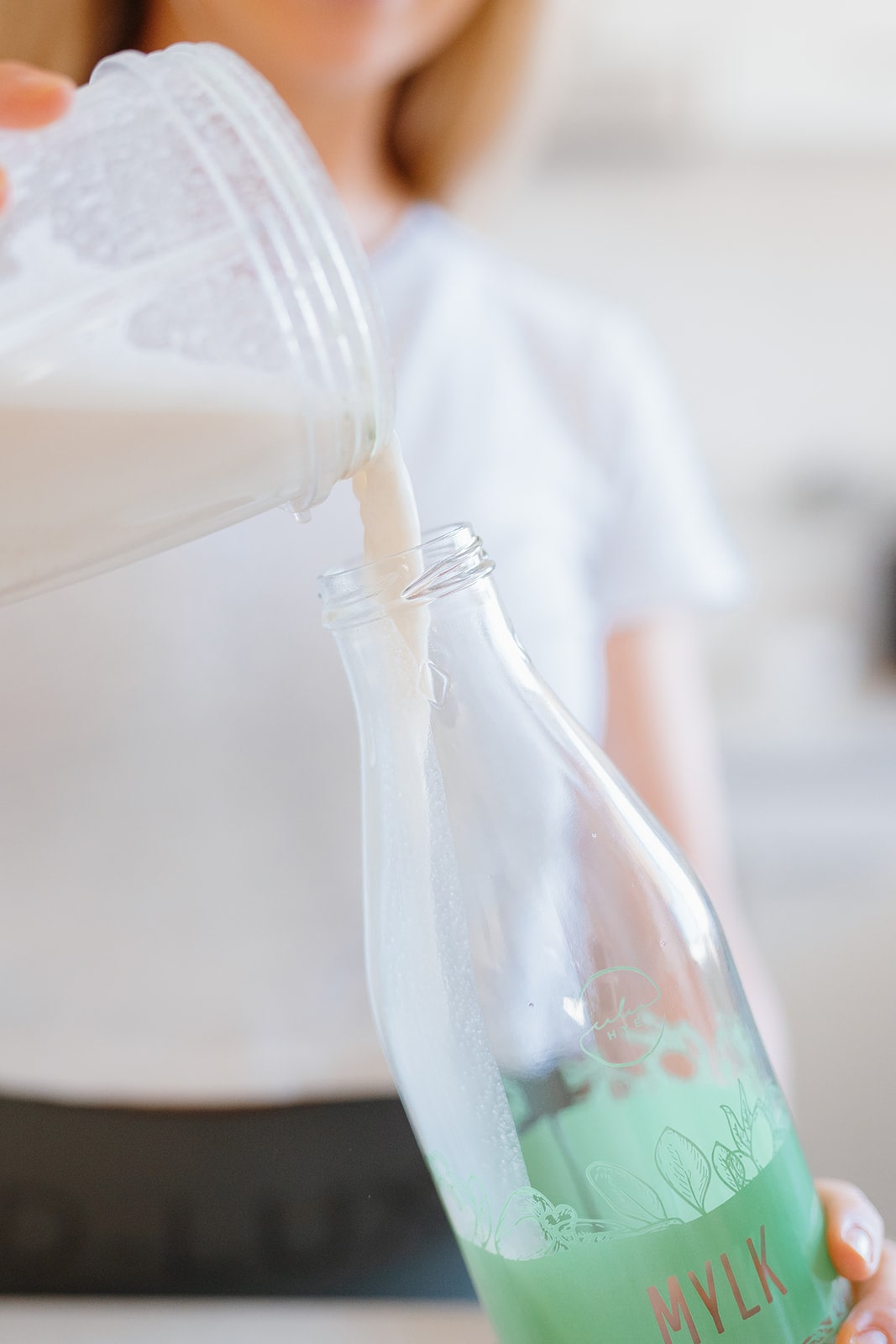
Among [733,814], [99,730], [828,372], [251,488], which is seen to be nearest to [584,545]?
[99,730]

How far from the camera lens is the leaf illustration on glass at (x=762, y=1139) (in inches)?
12.3

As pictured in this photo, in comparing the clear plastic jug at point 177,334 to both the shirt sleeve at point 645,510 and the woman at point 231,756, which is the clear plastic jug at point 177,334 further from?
the shirt sleeve at point 645,510

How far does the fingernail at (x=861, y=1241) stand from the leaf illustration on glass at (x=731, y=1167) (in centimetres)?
5

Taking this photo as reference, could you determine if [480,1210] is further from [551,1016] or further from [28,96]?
[28,96]

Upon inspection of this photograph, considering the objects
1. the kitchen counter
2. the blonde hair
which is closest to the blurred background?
the blonde hair

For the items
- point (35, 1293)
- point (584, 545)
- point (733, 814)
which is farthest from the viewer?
point (733, 814)

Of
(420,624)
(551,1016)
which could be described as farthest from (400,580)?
(551,1016)

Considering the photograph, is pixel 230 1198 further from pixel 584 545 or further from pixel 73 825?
pixel 584 545

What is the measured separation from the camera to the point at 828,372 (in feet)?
6.34

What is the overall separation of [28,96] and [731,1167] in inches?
12.0

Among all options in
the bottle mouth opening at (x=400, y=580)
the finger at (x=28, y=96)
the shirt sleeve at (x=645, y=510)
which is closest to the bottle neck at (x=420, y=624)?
the bottle mouth opening at (x=400, y=580)

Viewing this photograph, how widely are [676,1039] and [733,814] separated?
1.40 m

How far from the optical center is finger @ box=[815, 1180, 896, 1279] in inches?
12.9

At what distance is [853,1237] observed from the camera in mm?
331
